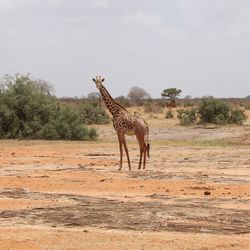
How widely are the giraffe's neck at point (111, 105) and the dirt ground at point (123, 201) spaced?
160 centimetres

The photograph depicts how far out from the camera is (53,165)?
19.5 m

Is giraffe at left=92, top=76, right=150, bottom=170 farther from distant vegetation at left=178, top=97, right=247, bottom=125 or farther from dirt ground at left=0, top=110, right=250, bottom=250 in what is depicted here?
distant vegetation at left=178, top=97, right=247, bottom=125

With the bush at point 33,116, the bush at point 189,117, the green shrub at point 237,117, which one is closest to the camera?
the bush at point 33,116

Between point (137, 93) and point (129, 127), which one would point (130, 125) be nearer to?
point (129, 127)

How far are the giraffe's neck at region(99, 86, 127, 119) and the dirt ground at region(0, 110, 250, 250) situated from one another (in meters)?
1.60

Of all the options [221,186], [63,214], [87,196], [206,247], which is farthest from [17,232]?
[221,186]

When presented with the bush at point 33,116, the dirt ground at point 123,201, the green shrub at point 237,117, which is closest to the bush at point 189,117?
the green shrub at point 237,117

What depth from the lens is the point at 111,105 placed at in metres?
19.2

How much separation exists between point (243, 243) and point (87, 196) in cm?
486

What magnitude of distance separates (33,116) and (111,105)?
1455 centimetres

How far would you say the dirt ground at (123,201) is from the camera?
30.2 ft

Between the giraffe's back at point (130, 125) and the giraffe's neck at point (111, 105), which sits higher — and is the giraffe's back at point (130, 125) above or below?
below

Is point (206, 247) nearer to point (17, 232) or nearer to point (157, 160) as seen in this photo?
point (17, 232)

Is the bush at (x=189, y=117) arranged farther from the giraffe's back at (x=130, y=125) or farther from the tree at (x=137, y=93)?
the tree at (x=137, y=93)
